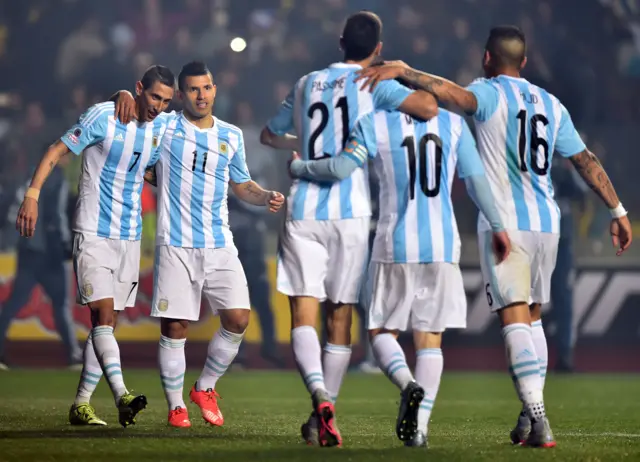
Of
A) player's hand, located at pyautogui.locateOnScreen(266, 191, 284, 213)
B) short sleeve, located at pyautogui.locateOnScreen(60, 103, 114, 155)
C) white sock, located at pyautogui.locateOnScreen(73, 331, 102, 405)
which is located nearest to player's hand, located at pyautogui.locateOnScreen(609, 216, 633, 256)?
player's hand, located at pyautogui.locateOnScreen(266, 191, 284, 213)

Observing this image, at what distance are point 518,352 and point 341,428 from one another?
4.82 feet

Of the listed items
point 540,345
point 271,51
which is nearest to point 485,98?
point 540,345

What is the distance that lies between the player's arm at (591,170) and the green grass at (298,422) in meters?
1.01

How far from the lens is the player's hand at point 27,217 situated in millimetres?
6281

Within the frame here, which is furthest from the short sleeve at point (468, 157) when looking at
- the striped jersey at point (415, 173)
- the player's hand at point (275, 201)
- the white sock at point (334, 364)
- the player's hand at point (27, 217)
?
the player's hand at point (27, 217)

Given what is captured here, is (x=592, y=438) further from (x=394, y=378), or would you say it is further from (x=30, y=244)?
(x=30, y=244)

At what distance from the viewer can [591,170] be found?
240 inches

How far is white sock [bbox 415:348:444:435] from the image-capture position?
5.54 metres

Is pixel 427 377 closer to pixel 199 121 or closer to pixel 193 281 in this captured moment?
pixel 193 281

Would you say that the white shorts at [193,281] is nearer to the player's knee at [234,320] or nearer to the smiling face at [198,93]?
the player's knee at [234,320]

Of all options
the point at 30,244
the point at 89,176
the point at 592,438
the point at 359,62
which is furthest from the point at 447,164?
the point at 30,244

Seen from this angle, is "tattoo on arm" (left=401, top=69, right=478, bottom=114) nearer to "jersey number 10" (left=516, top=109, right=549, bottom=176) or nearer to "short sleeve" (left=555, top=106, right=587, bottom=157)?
"jersey number 10" (left=516, top=109, right=549, bottom=176)

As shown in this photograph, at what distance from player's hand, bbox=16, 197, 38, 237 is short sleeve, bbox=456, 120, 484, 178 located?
2.15 meters

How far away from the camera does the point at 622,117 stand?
1391 cm
